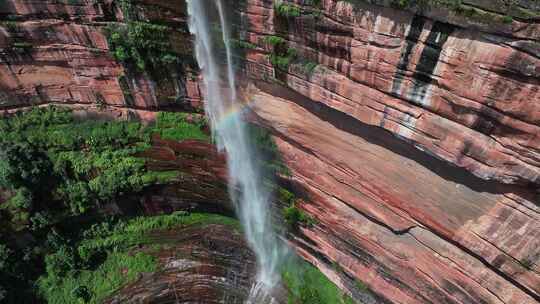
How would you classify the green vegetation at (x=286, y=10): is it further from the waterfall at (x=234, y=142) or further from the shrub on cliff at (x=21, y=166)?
the shrub on cliff at (x=21, y=166)

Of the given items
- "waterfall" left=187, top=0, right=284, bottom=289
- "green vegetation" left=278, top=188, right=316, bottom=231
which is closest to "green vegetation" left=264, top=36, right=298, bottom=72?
"waterfall" left=187, top=0, right=284, bottom=289

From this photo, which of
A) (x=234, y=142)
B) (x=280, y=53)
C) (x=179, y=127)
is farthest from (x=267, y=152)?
(x=280, y=53)

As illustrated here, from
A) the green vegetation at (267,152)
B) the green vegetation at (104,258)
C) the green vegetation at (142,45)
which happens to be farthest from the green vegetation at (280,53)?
the green vegetation at (104,258)

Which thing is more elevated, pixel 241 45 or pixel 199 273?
pixel 241 45

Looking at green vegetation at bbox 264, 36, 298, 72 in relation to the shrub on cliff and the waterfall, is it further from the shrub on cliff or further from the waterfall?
the shrub on cliff

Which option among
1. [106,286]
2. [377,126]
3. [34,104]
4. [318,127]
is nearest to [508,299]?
[377,126]

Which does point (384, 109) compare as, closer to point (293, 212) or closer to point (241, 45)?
point (241, 45)

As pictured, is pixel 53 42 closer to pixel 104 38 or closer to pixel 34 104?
pixel 104 38
